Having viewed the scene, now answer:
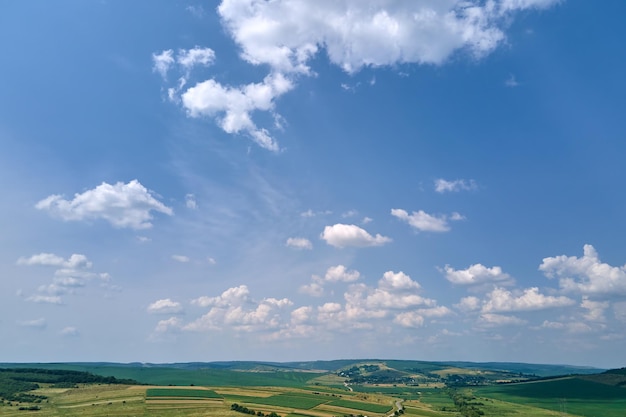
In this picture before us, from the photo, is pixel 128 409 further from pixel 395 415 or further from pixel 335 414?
pixel 395 415

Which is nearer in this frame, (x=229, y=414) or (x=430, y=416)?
(x=229, y=414)

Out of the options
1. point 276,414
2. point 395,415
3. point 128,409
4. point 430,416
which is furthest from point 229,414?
point 430,416

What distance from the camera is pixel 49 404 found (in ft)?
636

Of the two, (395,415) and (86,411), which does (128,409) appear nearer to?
(86,411)

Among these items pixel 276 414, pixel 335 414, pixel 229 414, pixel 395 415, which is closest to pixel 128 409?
pixel 229 414

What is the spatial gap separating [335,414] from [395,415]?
80.7ft

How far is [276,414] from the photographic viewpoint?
179m

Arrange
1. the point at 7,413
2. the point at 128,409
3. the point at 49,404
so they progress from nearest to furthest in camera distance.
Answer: the point at 7,413, the point at 128,409, the point at 49,404

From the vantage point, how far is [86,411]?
571 ft

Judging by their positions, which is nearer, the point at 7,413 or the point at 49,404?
the point at 7,413

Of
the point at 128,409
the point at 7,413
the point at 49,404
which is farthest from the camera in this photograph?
the point at 49,404

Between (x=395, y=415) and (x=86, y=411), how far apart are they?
118 meters

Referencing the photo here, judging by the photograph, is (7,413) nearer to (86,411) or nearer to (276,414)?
(86,411)

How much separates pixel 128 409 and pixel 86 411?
46.6ft
